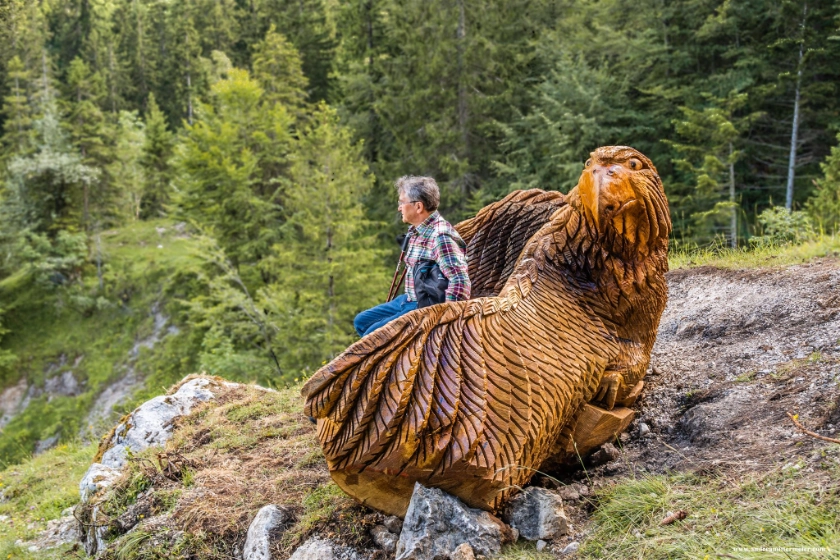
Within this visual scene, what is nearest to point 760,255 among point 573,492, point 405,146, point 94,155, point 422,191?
point 573,492

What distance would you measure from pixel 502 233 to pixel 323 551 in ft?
10.2

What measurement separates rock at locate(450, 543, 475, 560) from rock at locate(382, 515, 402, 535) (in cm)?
54

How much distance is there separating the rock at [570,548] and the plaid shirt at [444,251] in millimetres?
1666

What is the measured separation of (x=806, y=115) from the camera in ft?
50.4

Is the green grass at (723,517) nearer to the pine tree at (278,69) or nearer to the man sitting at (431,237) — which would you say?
the man sitting at (431,237)

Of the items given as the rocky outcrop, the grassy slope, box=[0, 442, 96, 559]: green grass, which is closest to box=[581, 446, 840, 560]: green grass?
the rocky outcrop

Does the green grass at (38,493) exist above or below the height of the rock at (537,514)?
below

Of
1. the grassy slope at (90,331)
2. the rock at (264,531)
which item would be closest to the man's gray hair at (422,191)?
the rock at (264,531)

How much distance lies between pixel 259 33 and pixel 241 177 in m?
21.5

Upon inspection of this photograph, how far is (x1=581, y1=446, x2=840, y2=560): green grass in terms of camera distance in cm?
286

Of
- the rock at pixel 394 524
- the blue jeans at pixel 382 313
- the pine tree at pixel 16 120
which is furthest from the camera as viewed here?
the pine tree at pixel 16 120

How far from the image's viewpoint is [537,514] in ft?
12.2

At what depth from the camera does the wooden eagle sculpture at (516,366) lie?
3.52 m

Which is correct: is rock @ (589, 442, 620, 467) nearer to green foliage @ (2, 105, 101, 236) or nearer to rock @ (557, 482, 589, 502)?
rock @ (557, 482, 589, 502)
